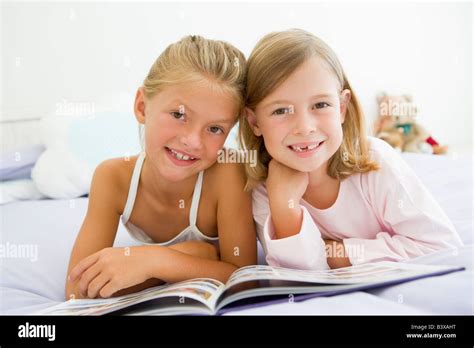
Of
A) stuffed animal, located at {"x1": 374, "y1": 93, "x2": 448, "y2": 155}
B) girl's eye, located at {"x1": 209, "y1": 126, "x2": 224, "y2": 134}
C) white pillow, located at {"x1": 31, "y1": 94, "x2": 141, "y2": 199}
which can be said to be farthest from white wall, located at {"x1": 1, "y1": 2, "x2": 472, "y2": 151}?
girl's eye, located at {"x1": 209, "y1": 126, "x2": 224, "y2": 134}

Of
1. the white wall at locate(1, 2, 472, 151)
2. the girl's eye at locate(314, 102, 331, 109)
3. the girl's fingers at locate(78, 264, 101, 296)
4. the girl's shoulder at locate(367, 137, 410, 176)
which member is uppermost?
the white wall at locate(1, 2, 472, 151)

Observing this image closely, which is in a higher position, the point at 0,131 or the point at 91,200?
the point at 0,131

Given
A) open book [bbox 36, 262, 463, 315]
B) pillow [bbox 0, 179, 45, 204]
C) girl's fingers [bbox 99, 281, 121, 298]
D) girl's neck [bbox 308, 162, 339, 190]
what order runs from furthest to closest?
pillow [bbox 0, 179, 45, 204] < girl's neck [bbox 308, 162, 339, 190] < girl's fingers [bbox 99, 281, 121, 298] < open book [bbox 36, 262, 463, 315]

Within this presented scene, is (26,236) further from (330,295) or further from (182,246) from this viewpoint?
(330,295)

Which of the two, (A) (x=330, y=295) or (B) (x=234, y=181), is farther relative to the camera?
(B) (x=234, y=181)

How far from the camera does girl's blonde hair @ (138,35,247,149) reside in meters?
0.79

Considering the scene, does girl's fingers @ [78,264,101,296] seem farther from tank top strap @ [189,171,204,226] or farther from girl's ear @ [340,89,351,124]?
girl's ear @ [340,89,351,124]

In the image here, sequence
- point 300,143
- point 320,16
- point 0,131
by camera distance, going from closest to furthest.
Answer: point 300,143 → point 0,131 → point 320,16

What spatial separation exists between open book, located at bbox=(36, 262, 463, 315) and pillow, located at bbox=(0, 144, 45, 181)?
0.98m

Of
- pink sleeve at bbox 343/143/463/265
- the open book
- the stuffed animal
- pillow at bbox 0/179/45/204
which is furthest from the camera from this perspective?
the stuffed animal

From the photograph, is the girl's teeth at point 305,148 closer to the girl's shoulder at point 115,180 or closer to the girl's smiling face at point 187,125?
the girl's smiling face at point 187,125
